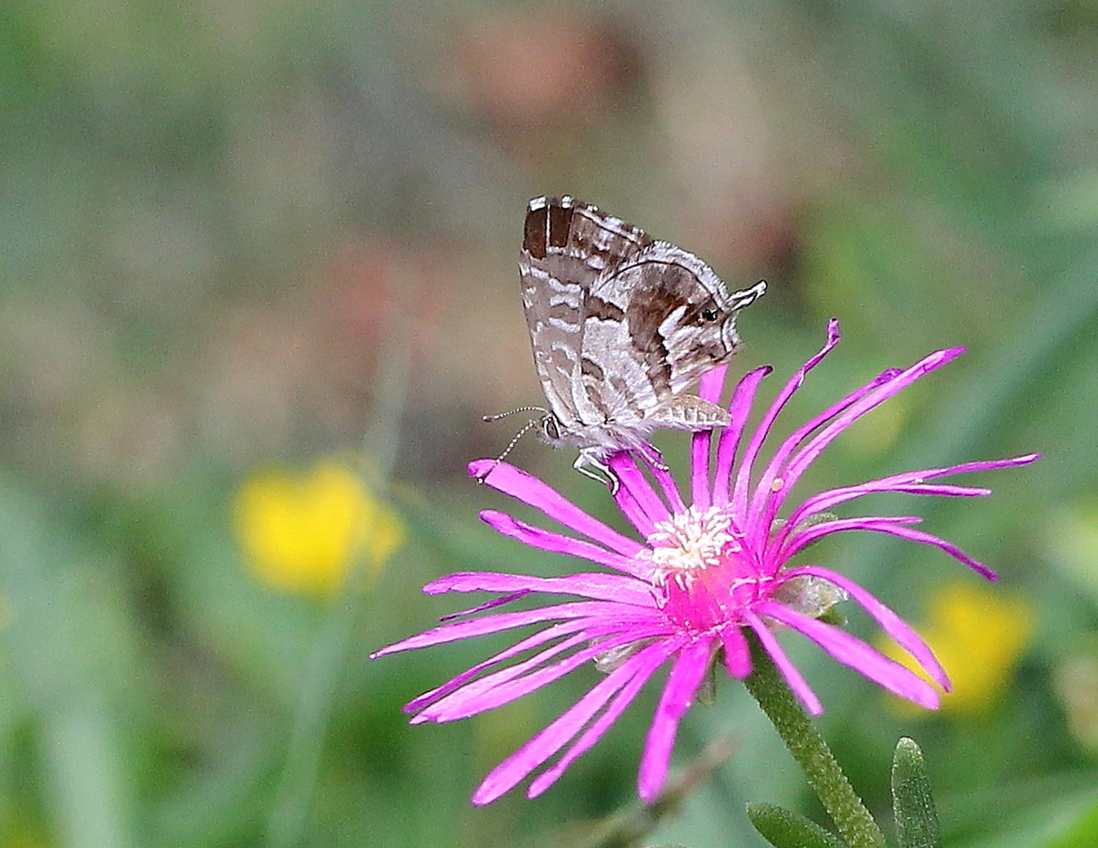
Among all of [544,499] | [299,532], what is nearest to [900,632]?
[544,499]

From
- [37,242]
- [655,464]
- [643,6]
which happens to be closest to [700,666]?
[655,464]

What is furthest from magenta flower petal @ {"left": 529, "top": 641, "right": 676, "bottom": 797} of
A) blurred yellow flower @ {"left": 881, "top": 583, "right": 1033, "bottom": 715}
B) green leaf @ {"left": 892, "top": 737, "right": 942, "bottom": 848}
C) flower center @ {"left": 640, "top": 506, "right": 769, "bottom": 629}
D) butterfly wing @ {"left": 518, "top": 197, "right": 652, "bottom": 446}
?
blurred yellow flower @ {"left": 881, "top": 583, "right": 1033, "bottom": 715}

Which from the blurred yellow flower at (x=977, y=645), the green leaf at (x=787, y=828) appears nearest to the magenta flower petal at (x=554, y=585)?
the green leaf at (x=787, y=828)

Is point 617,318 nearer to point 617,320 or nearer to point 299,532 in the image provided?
point 617,320

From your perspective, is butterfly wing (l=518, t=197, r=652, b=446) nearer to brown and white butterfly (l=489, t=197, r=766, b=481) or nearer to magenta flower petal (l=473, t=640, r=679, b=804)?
brown and white butterfly (l=489, t=197, r=766, b=481)

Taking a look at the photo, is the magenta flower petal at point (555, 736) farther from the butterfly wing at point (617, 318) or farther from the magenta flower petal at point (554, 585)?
the butterfly wing at point (617, 318)

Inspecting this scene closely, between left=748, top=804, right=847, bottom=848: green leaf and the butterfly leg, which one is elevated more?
the butterfly leg
